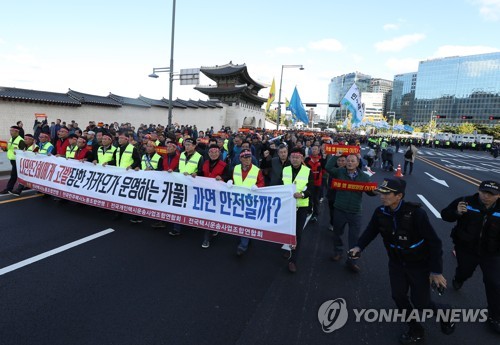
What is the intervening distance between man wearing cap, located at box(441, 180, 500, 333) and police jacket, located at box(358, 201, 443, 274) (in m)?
0.96

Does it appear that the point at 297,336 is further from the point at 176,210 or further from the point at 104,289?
the point at 176,210

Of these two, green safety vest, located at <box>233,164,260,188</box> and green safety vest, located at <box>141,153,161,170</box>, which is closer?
green safety vest, located at <box>233,164,260,188</box>

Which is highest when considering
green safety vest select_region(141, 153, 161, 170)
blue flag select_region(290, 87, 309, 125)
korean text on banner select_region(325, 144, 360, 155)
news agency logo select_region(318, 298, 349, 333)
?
blue flag select_region(290, 87, 309, 125)

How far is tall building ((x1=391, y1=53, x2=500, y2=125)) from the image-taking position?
108m

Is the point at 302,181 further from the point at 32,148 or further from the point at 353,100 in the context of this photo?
the point at 353,100

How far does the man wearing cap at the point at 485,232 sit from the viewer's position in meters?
3.21

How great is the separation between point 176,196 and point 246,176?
1388mm

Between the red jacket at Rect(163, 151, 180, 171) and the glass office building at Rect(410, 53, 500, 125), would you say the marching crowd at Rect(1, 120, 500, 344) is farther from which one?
the glass office building at Rect(410, 53, 500, 125)

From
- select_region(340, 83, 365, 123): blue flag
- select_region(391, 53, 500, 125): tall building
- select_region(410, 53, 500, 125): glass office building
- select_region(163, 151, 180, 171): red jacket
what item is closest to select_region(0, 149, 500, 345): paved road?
select_region(163, 151, 180, 171): red jacket

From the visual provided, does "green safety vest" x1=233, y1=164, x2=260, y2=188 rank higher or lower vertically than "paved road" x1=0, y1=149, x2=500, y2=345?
higher

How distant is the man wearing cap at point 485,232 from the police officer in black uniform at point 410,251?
80cm

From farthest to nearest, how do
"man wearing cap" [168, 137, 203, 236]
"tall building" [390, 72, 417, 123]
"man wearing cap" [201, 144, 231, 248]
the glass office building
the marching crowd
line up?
"tall building" [390, 72, 417, 123]
the glass office building
"man wearing cap" [168, 137, 203, 236]
"man wearing cap" [201, 144, 231, 248]
the marching crowd

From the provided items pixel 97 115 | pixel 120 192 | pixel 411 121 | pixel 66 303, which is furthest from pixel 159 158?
pixel 411 121

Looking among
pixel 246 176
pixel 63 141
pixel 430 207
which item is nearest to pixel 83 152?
pixel 63 141
